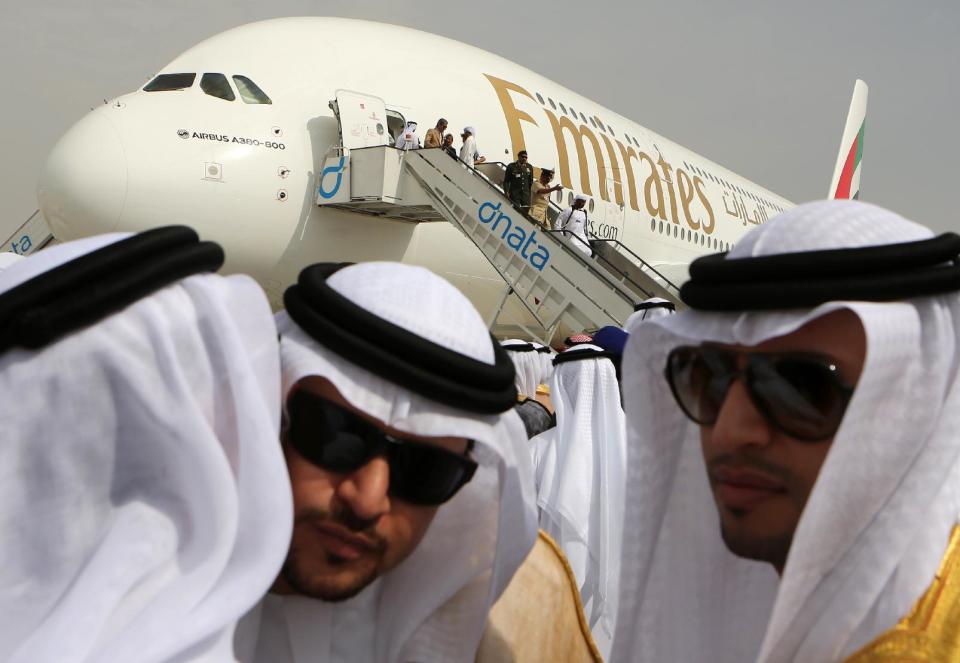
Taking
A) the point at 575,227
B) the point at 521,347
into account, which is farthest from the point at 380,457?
the point at 575,227

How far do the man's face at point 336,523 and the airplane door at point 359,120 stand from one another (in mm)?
8495

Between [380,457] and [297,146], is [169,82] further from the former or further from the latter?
[380,457]

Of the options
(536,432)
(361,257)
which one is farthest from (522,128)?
(536,432)

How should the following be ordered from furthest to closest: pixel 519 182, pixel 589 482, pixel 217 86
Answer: pixel 519 182 → pixel 217 86 → pixel 589 482

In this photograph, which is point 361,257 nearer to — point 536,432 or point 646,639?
point 536,432

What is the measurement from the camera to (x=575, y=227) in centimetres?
1105

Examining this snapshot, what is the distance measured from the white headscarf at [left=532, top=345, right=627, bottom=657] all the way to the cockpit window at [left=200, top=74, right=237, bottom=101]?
20.8 ft

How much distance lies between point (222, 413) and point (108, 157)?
7665 mm

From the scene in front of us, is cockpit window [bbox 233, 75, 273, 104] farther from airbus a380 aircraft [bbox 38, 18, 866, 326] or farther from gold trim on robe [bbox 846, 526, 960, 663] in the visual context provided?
gold trim on robe [bbox 846, 526, 960, 663]

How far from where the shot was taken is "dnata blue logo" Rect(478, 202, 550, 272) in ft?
32.1

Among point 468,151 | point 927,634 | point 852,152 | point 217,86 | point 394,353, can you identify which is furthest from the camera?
point 852,152

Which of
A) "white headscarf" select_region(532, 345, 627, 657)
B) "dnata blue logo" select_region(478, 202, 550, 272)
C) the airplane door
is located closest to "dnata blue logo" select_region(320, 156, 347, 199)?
the airplane door

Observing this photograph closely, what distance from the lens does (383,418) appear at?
139 centimetres

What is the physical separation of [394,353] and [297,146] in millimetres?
8428
